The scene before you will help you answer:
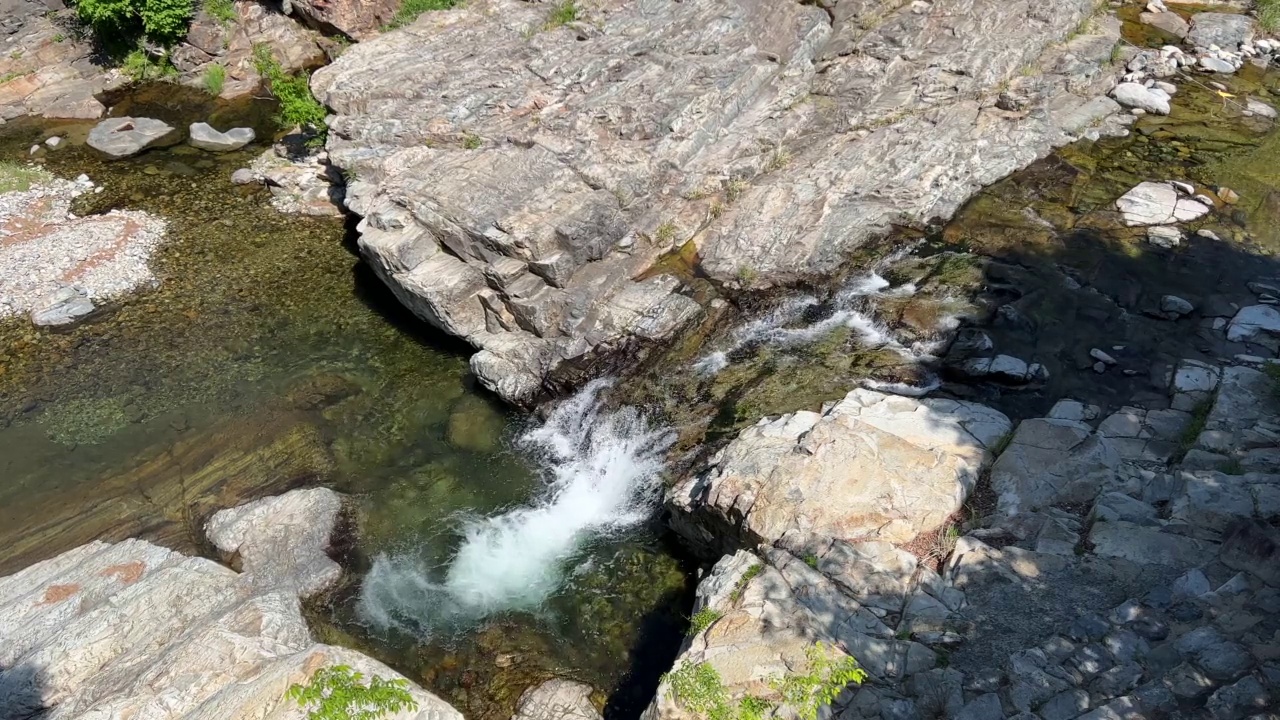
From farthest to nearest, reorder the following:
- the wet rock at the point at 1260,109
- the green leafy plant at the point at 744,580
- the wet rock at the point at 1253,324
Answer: the wet rock at the point at 1260,109, the wet rock at the point at 1253,324, the green leafy plant at the point at 744,580

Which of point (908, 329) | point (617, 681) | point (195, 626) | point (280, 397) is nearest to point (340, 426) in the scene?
point (280, 397)

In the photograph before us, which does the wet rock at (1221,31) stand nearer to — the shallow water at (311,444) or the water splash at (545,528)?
the water splash at (545,528)

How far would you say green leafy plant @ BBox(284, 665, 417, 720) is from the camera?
10336 mm

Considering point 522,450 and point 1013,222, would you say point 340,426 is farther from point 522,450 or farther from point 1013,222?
point 1013,222

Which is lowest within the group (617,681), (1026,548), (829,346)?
(617,681)

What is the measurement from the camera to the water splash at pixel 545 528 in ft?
46.3

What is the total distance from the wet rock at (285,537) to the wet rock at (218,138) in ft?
51.8

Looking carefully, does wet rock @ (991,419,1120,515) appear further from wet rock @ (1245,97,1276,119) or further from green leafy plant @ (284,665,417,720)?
wet rock @ (1245,97,1276,119)

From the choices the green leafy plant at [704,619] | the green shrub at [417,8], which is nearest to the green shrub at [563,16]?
the green shrub at [417,8]

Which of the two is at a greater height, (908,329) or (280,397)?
(908,329)

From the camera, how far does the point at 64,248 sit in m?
22.0

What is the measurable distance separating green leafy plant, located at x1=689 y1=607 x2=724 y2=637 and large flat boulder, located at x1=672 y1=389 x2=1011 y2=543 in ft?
4.60

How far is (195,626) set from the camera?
1278 centimetres

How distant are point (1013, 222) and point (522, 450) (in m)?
13.0
